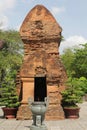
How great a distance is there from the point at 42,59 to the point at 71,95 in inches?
99.3

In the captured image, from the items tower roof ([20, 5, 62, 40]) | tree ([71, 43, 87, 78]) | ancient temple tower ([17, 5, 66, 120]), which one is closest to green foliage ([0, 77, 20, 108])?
ancient temple tower ([17, 5, 66, 120])

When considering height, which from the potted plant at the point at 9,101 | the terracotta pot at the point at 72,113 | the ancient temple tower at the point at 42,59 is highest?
the ancient temple tower at the point at 42,59

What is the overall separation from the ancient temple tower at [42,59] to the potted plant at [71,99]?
17.1 inches

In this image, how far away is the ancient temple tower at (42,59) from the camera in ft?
67.9

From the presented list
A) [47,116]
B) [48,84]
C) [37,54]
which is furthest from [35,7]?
[47,116]

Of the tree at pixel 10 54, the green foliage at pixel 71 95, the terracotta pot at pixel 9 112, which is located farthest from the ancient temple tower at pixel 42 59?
the tree at pixel 10 54

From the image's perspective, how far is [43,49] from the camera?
71.7 feet

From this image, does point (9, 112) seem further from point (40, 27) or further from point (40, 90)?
point (40, 27)

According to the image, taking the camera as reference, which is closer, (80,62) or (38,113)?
(38,113)

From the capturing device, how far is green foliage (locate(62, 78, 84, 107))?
2095cm

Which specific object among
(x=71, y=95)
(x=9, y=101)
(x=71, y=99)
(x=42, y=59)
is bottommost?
(x=9, y=101)

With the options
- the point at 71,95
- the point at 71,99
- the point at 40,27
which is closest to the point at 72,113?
the point at 71,99

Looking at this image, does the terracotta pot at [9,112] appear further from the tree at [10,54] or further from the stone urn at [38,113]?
A: the tree at [10,54]

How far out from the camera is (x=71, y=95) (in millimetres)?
21078
